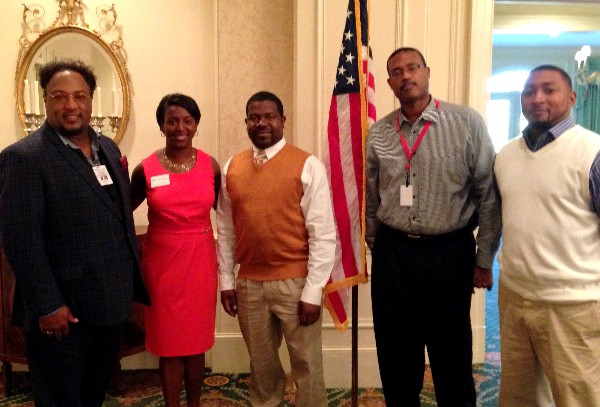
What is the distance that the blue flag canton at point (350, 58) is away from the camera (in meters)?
2.37

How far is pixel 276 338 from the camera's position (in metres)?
2.29

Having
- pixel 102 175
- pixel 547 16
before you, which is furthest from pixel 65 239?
pixel 547 16

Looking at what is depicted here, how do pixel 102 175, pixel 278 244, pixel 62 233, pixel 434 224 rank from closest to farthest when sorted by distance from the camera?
1. pixel 62 233
2. pixel 102 175
3. pixel 434 224
4. pixel 278 244

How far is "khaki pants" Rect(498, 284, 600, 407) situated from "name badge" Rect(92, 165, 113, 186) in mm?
1520

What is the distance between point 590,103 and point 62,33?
8532 millimetres

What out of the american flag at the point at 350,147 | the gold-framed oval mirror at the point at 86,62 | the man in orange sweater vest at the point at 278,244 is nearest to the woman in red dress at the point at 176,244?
the man in orange sweater vest at the point at 278,244

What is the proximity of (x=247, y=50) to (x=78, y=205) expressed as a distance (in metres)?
1.69

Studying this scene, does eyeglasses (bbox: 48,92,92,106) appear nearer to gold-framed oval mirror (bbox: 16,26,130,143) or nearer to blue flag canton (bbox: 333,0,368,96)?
blue flag canton (bbox: 333,0,368,96)

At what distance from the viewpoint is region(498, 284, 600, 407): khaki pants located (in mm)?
1760

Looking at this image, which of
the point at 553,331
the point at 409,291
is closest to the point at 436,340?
the point at 409,291

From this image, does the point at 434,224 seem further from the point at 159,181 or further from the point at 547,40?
the point at 547,40

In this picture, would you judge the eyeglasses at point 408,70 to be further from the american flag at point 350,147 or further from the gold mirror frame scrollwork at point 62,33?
the gold mirror frame scrollwork at point 62,33

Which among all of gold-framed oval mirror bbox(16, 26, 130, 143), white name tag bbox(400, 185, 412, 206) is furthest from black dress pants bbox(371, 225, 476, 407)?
gold-framed oval mirror bbox(16, 26, 130, 143)

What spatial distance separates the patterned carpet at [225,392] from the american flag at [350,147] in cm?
78
